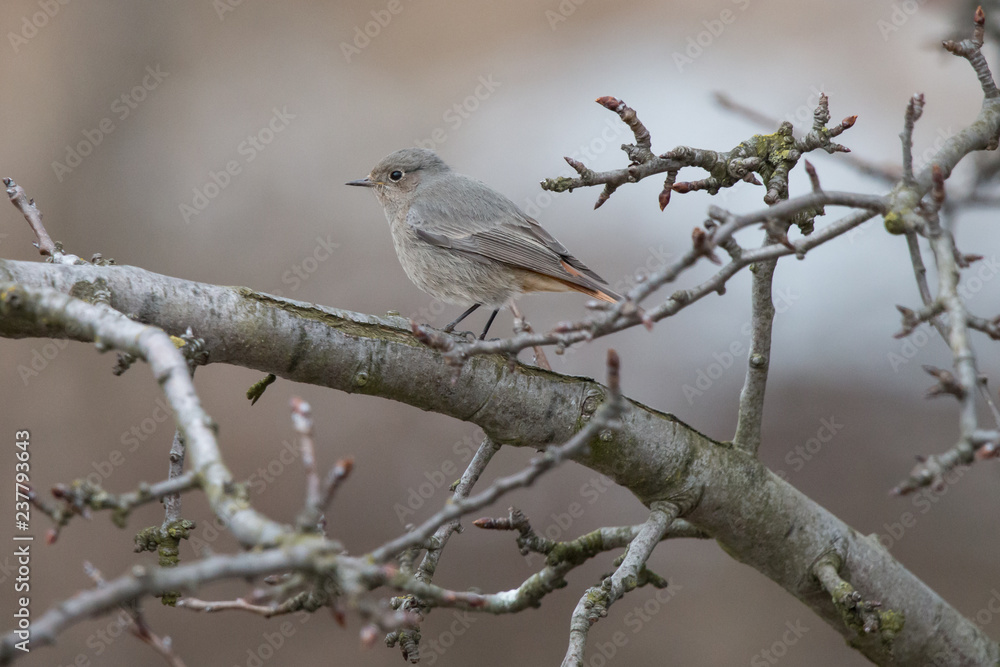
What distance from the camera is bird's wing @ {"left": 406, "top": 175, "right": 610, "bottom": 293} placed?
4359 millimetres

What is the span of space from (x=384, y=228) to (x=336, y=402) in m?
1.90

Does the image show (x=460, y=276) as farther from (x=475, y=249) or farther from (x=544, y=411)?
(x=544, y=411)

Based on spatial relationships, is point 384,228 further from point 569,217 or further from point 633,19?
point 633,19

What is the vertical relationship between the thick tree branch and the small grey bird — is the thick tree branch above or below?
below

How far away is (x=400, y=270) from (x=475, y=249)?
276 cm

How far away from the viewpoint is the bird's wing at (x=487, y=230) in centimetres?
436

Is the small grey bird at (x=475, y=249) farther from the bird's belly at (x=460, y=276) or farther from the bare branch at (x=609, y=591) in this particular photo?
the bare branch at (x=609, y=591)

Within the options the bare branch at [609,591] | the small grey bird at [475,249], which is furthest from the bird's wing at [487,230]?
the bare branch at [609,591]

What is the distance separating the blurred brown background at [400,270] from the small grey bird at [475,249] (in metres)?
1.82

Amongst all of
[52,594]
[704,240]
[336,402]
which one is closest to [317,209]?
[336,402]

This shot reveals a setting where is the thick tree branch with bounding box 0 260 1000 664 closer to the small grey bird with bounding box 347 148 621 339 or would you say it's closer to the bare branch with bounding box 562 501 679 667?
the bare branch with bounding box 562 501 679 667

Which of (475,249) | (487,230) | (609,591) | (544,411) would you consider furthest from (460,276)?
(609,591)

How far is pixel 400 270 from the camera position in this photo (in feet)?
23.4

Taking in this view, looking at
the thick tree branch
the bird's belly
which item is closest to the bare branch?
the thick tree branch
